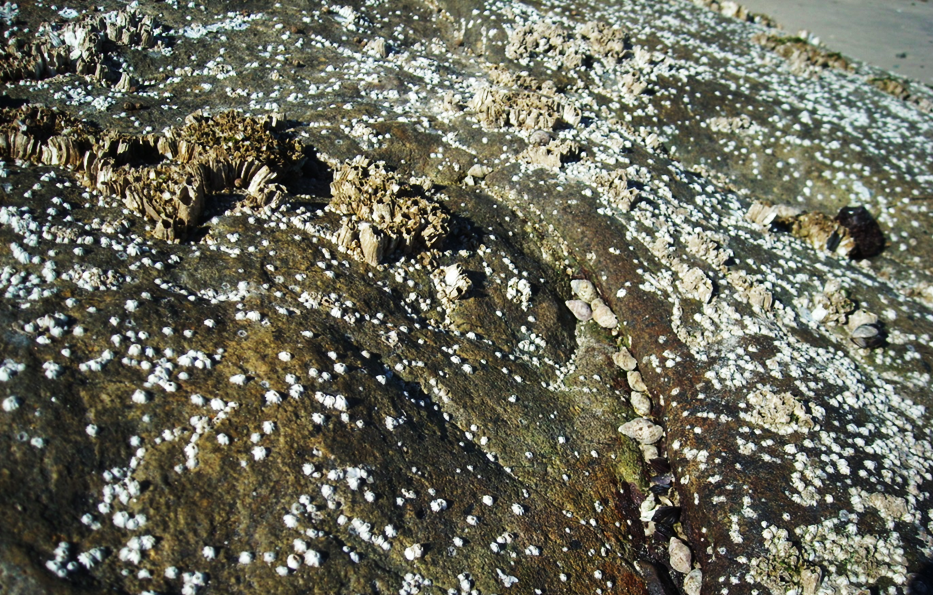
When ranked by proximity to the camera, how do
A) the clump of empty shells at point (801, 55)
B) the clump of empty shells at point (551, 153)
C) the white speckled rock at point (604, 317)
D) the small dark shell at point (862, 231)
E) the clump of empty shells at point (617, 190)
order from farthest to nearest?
the clump of empty shells at point (801, 55), the small dark shell at point (862, 231), the clump of empty shells at point (551, 153), the clump of empty shells at point (617, 190), the white speckled rock at point (604, 317)

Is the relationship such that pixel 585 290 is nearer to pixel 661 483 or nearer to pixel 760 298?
pixel 760 298

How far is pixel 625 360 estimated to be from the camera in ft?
28.9

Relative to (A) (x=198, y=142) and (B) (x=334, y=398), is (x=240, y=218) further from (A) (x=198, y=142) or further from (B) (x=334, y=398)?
(B) (x=334, y=398)

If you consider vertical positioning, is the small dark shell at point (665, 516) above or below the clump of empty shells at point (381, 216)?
below

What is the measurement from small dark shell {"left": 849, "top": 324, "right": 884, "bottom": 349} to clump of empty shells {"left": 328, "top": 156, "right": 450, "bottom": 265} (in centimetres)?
772

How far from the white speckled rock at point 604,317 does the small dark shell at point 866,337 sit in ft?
15.4

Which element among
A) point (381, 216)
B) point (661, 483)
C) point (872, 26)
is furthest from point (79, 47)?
point (872, 26)

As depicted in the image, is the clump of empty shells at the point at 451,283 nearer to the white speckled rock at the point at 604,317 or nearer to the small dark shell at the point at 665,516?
the white speckled rock at the point at 604,317

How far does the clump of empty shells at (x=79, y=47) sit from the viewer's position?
959 centimetres

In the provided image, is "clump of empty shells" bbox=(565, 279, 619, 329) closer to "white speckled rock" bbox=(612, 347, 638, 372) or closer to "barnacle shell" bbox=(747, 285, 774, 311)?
"white speckled rock" bbox=(612, 347, 638, 372)

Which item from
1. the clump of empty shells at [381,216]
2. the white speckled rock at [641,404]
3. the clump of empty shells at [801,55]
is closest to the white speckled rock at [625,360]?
the white speckled rock at [641,404]

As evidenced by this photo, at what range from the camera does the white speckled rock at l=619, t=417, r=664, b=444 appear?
7887 mm

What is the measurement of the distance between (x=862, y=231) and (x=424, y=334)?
429 inches

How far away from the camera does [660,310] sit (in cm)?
926
